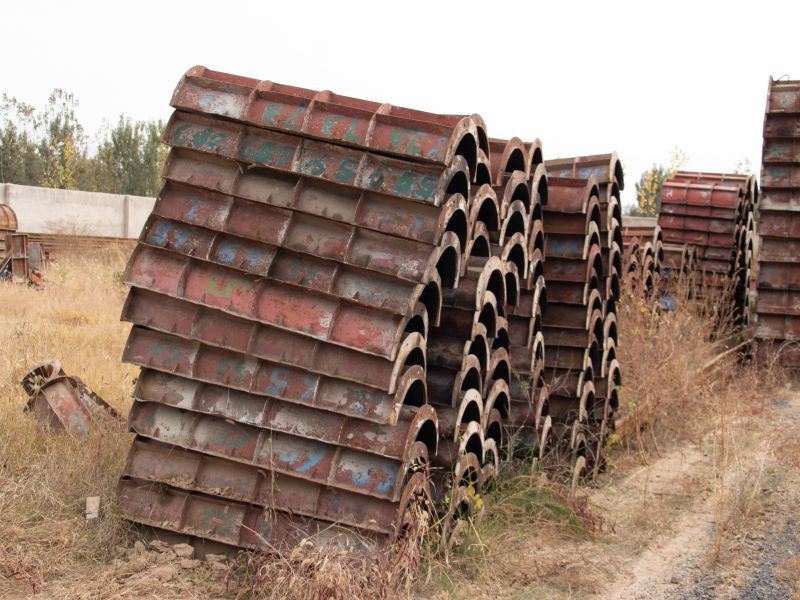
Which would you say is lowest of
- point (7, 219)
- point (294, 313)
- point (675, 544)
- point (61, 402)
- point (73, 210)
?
point (675, 544)

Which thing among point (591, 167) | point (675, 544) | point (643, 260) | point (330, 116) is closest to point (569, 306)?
point (591, 167)

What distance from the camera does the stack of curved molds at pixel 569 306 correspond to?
6.25m

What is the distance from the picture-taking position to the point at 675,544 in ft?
16.6

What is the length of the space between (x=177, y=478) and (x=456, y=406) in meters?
1.47

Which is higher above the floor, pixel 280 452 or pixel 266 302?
pixel 266 302

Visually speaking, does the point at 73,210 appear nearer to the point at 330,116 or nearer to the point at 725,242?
the point at 725,242

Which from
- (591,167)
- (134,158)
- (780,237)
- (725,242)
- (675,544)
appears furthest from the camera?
(134,158)

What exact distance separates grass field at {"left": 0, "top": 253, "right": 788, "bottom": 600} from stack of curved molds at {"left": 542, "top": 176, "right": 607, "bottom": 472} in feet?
1.78

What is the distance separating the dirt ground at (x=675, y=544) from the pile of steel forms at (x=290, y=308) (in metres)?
0.67

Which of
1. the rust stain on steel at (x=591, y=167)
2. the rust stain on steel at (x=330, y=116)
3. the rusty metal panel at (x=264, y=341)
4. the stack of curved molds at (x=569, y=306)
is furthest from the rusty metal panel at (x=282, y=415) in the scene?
the rust stain on steel at (x=591, y=167)

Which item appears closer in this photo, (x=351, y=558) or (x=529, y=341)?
(x=351, y=558)

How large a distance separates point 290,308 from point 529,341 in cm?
226

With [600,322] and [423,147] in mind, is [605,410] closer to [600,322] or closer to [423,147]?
[600,322]

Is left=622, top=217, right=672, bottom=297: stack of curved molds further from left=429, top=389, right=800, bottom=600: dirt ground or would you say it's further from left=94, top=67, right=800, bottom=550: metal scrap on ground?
left=94, top=67, right=800, bottom=550: metal scrap on ground
